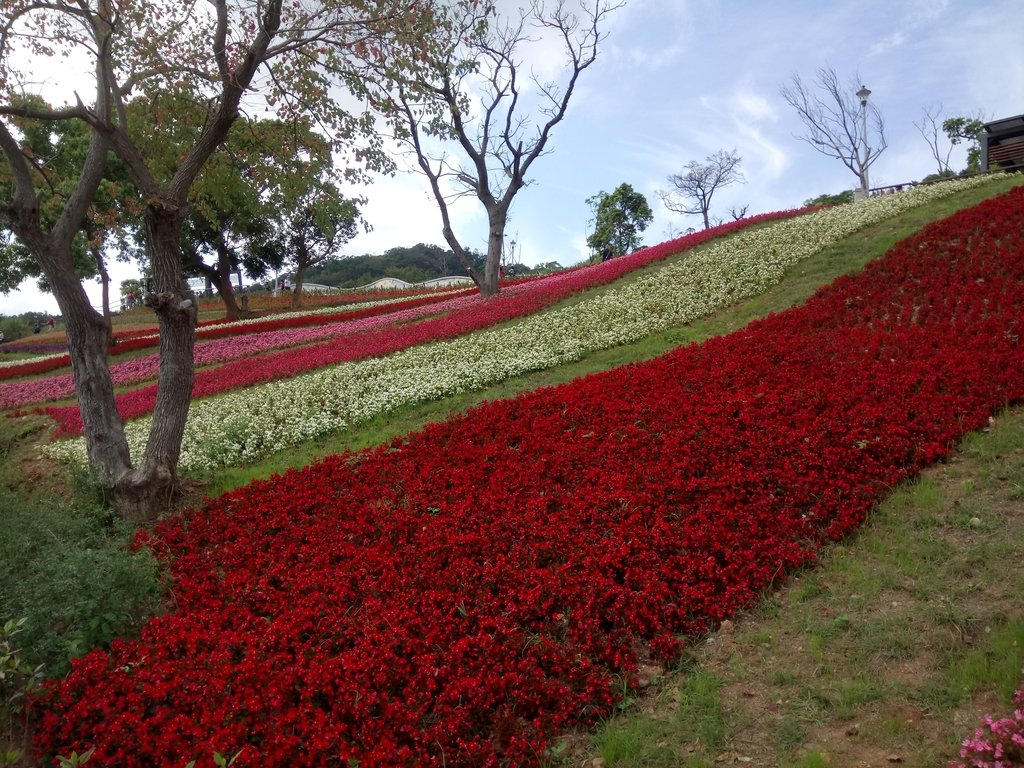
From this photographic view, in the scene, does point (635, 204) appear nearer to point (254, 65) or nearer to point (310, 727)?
point (254, 65)

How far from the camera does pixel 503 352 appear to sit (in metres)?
13.0

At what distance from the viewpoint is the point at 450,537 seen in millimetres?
5648

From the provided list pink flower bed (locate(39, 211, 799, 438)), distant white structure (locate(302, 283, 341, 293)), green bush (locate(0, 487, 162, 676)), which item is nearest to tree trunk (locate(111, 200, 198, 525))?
green bush (locate(0, 487, 162, 676))

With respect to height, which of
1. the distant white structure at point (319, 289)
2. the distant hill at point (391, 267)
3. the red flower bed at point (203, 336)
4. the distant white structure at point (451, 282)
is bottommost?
the red flower bed at point (203, 336)

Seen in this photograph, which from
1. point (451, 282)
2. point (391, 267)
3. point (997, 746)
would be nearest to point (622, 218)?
point (451, 282)

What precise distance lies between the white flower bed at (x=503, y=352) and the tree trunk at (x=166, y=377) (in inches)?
50.6

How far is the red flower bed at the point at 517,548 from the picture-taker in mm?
3918

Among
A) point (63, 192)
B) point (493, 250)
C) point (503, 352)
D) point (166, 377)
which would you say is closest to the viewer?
point (166, 377)

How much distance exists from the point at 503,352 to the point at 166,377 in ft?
21.7

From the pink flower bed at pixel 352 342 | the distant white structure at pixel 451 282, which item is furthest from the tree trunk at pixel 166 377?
the distant white structure at pixel 451 282

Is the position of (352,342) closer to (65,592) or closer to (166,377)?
(166,377)

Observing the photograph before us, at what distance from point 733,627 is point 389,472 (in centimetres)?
397

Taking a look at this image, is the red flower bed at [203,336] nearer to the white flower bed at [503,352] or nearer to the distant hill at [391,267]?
the white flower bed at [503,352]

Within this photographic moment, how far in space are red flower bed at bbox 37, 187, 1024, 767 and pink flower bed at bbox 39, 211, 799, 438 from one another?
727 centimetres
